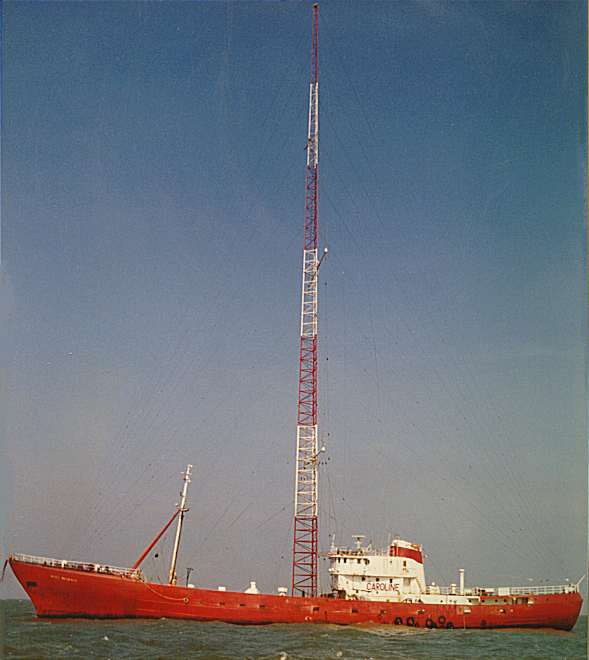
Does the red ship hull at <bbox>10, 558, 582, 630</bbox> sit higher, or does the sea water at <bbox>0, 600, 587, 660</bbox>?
the red ship hull at <bbox>10, 558, 582, 630</bbox>

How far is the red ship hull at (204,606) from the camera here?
117ft

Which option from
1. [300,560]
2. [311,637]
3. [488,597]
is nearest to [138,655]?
[311,637]

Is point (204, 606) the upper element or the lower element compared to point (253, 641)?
upper

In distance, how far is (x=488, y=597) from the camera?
41531 millimetres

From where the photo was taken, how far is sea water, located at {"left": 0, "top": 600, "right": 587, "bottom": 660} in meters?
28.8

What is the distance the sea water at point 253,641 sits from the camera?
1136 inches

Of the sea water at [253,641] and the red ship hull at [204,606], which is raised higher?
the red ship hull at [204,606]

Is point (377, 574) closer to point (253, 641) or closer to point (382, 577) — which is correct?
point (382, 577)

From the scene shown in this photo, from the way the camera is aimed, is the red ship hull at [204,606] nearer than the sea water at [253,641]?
No

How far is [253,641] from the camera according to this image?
3191 centimetres

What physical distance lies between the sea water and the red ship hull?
56 centimetres

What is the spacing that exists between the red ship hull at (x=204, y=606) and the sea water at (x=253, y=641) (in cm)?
56

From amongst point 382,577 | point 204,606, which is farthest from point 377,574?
point 204,606

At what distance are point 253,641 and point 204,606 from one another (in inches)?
213
